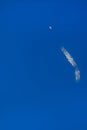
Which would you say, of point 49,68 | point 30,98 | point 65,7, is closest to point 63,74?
point 49,68

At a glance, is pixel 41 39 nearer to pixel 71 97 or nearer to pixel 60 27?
pixel 60 27

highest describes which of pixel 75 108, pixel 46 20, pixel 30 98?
pixel 46 20

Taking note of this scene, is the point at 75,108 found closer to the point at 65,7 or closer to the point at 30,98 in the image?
the point at 30,98

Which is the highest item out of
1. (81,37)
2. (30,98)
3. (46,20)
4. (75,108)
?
(46,20)

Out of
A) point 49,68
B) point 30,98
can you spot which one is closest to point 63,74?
point 49,68

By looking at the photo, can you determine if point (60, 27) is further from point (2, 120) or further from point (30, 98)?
point (2, 120)

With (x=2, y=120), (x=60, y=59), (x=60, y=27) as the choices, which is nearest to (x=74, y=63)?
(x=60, y=59)

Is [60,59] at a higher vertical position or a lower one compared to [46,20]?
lower

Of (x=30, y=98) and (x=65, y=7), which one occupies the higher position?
(x=65, y=7)
